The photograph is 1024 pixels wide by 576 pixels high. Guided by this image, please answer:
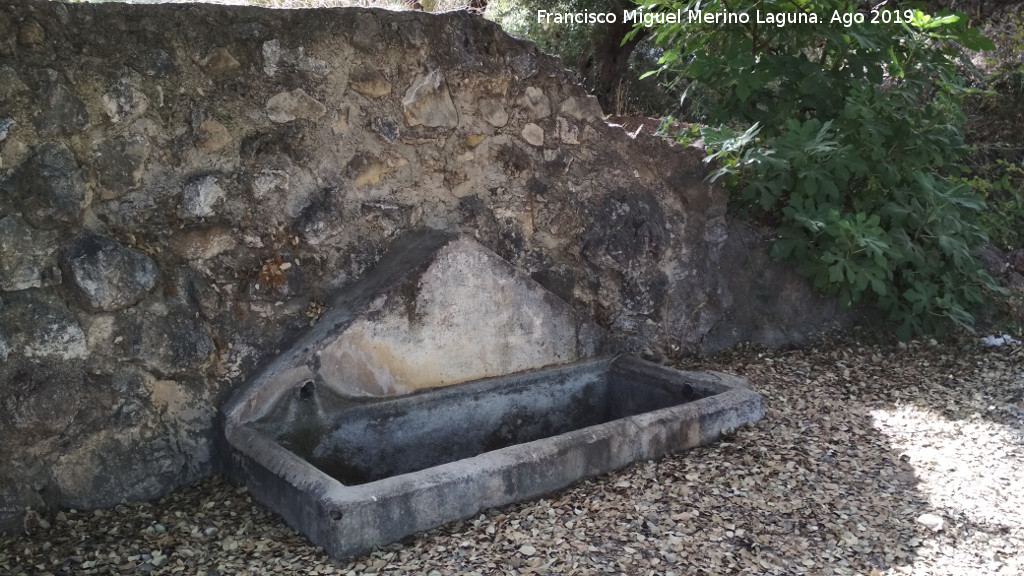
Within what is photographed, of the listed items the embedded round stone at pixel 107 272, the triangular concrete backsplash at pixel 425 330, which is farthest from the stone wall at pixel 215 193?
the triangular concrete backsplash at pixel 425 330

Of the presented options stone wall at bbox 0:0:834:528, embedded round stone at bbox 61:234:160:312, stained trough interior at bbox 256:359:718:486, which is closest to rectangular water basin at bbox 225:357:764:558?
stained trough interior at bbox 256:359:718:486

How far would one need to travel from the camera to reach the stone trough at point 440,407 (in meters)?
2.23

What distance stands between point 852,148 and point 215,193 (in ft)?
8.72

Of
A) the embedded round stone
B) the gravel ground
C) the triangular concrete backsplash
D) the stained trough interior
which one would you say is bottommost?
the gravel ground

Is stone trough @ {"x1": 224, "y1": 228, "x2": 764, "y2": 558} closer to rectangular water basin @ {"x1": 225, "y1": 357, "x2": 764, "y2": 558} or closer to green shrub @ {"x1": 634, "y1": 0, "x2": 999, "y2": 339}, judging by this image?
rectangular water basin @ {"x1": 225, "y1": 357, "x2": 764, "y2": 558}

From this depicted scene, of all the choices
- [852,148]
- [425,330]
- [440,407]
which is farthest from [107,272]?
[852,148]

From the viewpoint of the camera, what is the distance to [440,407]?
9.59 feet

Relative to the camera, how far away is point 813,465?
2.71 m

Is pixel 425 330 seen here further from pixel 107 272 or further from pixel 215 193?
pixel 107 272

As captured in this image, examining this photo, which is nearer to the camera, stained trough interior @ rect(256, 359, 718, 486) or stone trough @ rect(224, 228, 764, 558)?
stone trough @ rect(224, 228, 764, 558)

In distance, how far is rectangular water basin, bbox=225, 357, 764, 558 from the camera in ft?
7.11

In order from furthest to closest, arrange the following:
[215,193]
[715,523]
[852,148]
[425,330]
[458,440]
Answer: [852,148]
[458,440]
[425,330]
[215,193]
[715,523]

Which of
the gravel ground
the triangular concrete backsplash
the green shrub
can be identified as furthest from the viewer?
the green shrub

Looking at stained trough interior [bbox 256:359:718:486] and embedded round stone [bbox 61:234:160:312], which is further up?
embedded round stone [bbox 61:234:160:312]
